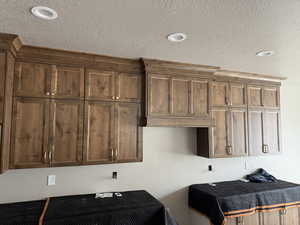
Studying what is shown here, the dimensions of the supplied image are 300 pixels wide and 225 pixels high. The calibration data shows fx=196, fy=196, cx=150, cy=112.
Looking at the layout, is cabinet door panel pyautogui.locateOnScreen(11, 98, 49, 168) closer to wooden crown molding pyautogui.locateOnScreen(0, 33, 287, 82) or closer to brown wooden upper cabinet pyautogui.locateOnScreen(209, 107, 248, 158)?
wooden crown molding pyautogui.locateOnScreen(0, 33, 287, 82)

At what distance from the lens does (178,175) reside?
3.03 m

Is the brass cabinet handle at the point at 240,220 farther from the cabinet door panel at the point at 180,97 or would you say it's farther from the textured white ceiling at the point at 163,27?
the textured white ceiling at the point at 163,27

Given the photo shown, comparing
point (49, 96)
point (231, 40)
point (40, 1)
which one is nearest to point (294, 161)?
point (231, 40)

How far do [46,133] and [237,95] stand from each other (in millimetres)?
2829

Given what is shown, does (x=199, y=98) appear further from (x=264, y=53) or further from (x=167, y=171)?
(x=167, y=171)

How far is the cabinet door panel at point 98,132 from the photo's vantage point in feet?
7.77

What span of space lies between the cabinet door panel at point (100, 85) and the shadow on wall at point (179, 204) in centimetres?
174

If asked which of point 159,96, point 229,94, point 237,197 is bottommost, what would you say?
point 237,197

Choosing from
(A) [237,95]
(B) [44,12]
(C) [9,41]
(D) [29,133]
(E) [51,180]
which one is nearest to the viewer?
(B) [44,12]

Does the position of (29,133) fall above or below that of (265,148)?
above

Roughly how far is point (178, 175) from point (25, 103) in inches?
89.8

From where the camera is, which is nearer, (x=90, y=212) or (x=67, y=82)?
(x=90, y=212)

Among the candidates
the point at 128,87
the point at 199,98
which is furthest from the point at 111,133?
the point at 199,98

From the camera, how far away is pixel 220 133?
3.01 m
